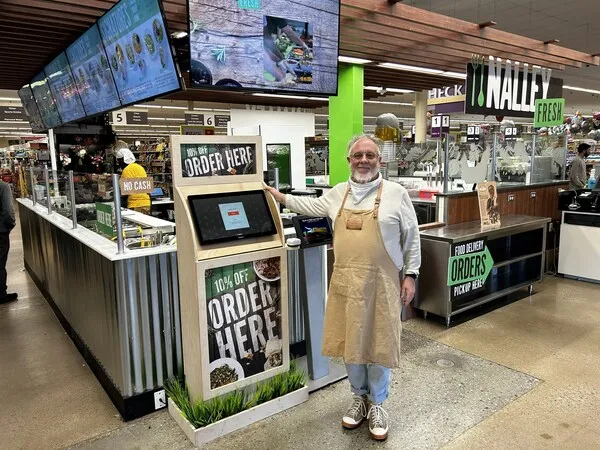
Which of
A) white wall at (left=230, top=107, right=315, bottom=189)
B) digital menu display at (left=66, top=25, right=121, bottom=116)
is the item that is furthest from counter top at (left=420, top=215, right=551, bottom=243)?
white wall at (left=230, top=107, right=315, bottom=189)

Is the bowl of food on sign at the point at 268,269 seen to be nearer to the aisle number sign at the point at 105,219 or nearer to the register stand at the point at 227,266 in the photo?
the register stand at the point at 227,266

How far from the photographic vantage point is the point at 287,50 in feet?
10.9

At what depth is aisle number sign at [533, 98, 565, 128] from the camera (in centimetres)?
580

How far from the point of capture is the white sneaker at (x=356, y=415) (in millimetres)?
2670

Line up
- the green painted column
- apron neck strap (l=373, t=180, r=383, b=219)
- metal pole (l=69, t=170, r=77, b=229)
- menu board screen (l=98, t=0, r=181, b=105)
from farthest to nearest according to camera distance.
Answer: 1. the green painted column
2. metal pole (l=69, t=170, r=77, b=229)
3. menu board screen (l=98, t=0, r=181, b=105)
4. apron neck strap (l=373, t=180, r=383, b=219)

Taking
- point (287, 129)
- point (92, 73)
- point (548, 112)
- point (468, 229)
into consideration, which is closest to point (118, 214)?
point (92, 73)

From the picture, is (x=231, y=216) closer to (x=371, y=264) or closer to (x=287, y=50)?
(x=371, y=264)

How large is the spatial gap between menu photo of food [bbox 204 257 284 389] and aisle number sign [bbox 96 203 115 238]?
2.99ft

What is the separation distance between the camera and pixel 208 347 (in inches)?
99.2

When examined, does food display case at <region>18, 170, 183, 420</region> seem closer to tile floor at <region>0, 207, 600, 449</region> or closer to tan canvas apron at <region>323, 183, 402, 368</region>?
tile floor at <region>0, 207, 600, 449</region>

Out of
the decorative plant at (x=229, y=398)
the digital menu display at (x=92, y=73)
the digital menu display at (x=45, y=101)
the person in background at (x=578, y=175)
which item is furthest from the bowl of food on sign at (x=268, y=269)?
the person in background at (x=578, y=175)

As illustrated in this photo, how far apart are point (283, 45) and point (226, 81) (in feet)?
1.74

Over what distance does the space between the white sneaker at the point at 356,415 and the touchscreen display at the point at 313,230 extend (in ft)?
3.17

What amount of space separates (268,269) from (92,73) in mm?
3319
